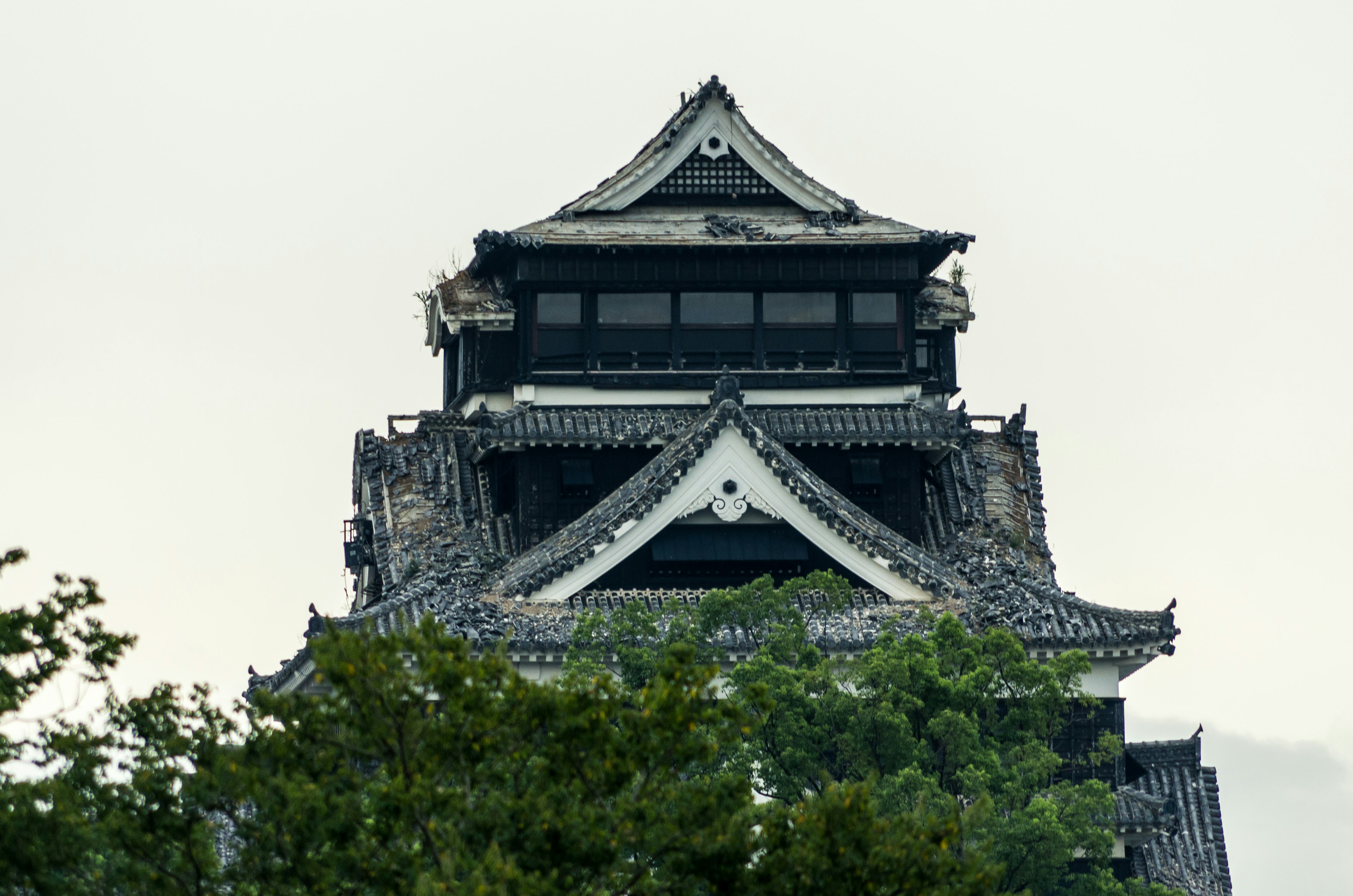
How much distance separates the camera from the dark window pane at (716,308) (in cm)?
4181

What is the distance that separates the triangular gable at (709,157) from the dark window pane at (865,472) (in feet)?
13.4

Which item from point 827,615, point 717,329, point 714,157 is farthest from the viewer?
point 714,157

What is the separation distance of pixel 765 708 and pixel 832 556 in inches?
656

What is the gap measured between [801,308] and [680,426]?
121 inches

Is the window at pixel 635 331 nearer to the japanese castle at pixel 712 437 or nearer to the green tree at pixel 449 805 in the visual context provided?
the japanese castle at pixel 712 437

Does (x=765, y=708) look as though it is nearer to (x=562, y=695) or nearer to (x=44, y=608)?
(x=562, y=695)

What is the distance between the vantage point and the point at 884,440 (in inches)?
1594

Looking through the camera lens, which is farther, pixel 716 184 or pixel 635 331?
pixel 716 184

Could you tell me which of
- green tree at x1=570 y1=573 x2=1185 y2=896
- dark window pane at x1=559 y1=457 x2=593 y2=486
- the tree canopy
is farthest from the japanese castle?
the tree canopy

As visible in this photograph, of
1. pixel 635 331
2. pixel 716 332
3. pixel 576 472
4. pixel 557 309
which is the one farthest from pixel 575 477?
pixel 716 332

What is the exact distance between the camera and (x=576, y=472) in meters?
40.5

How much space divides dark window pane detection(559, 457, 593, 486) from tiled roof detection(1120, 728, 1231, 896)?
914 centimetres

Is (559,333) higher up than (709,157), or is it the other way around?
(709,157)

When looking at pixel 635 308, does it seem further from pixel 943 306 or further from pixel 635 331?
pixel 943 306
